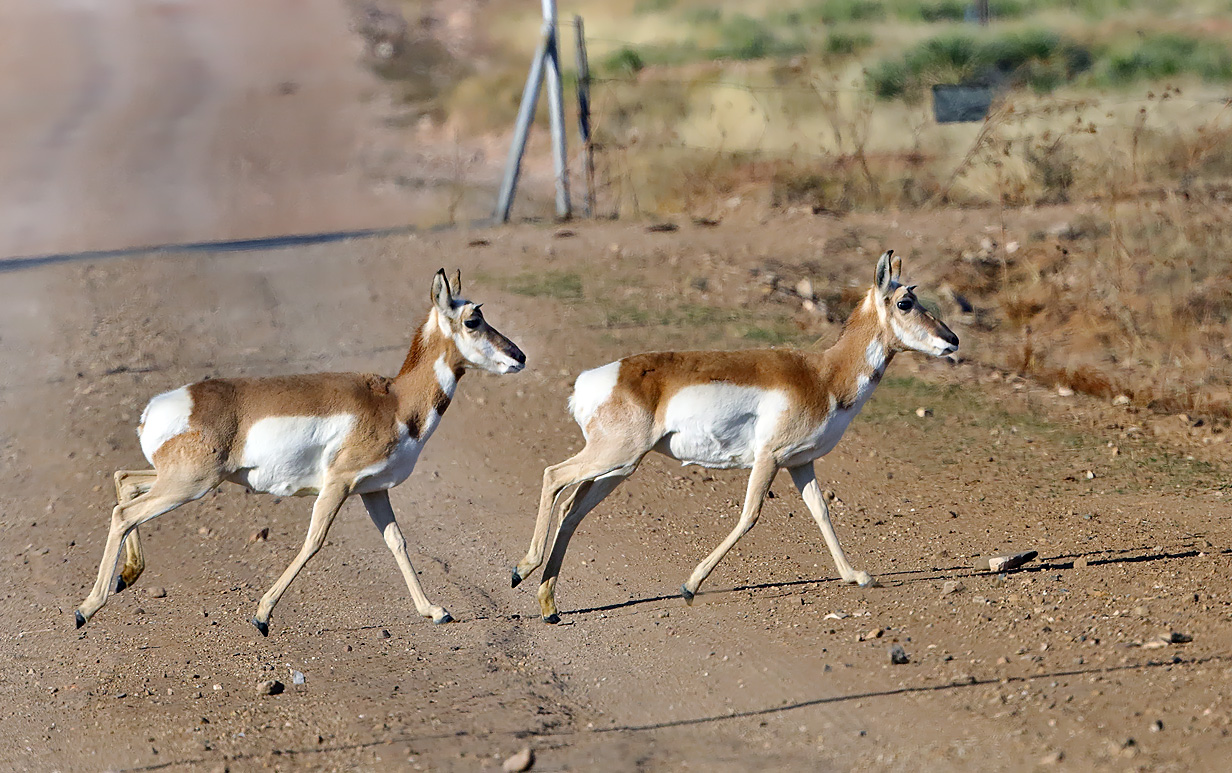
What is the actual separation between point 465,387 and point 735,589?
4.71 m

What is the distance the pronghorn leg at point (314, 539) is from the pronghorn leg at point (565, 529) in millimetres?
1199

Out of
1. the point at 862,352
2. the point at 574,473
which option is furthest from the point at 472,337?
the point at 862,352

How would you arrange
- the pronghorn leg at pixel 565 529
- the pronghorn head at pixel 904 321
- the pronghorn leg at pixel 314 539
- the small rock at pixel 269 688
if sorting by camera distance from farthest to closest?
the pronghorn head at pixel 904 321 → the pronghorn leg at pixel 565 529 → the pronghorn leg at pixel 314 539 → the small rock at pixel 269 688

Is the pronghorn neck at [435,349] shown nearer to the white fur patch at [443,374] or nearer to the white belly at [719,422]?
the white fur patch at [443,374]

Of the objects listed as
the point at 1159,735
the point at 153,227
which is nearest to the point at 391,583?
the point at 1159,735

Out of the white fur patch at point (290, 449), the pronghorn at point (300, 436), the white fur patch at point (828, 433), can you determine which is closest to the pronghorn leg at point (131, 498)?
the pronghorn at point (300, 436)

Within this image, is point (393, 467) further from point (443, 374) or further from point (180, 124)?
point (180, 124)

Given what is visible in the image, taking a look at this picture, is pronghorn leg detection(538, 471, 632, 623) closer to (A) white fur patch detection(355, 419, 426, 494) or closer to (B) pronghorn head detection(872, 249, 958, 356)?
(A) white fur patch detection(355, 419, 426, 494)

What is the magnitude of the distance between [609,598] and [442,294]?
2.09 metres

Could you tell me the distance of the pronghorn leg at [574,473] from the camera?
7680 millimetres

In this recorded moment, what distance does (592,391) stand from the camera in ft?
25.4

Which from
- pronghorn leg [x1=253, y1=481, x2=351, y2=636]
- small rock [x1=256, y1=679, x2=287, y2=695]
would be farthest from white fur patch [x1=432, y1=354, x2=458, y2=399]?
small rock [x1=256, y1=679, x2=287, y2=695]

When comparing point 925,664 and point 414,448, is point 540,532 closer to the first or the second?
point 414,448

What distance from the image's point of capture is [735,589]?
846 centimetres
